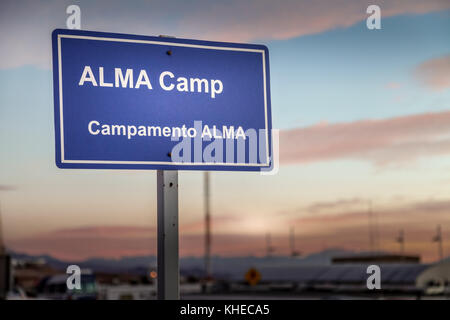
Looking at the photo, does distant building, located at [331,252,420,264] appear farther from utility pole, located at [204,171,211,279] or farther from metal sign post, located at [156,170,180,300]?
metal sign post, located at [156,170,180,300]

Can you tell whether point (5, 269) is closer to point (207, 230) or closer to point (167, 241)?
point (207, 230)

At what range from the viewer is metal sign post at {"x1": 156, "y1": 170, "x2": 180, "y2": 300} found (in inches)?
171

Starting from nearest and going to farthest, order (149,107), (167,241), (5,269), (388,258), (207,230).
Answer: (167,241) → (149,107) → (5,269) → (207,230) → (388,258)

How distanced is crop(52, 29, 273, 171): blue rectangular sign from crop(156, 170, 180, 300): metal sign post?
0.58 feet

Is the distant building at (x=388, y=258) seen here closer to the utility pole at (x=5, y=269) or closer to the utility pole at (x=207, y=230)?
the utility pole at (x=207, y=230)

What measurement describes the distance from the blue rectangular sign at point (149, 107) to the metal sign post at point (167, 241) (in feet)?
0.58

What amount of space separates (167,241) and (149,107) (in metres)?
0.86

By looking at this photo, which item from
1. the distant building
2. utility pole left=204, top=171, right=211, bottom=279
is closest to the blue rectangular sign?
utility pole left=204, top=171, right=211, bottom=279

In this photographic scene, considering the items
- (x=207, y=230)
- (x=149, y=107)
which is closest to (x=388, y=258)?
(x=207, y=230)

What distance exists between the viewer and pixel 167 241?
4383mm

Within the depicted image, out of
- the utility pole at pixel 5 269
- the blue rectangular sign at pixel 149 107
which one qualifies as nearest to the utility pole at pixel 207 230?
the utility pole at pixel 5 269

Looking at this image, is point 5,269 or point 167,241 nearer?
point 167,241
